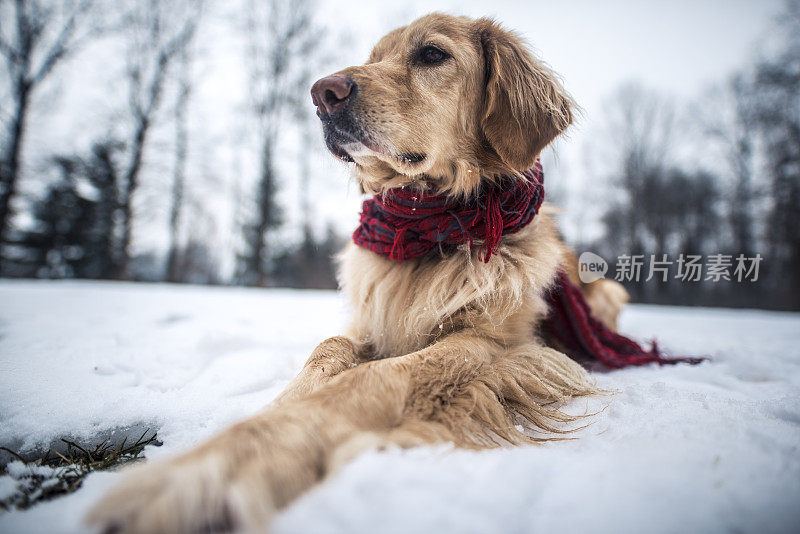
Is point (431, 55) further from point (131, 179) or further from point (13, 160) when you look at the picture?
point (131, 179)

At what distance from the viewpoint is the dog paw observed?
2.36 ft

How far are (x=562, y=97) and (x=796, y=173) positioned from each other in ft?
56.2

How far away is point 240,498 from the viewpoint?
0.77 metres

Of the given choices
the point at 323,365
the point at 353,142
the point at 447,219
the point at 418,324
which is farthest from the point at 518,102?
the point at 323,365

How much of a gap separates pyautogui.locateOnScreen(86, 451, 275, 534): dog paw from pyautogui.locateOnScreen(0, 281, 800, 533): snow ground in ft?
0.27

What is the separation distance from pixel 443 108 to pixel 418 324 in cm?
120

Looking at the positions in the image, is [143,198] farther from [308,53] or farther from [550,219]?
[550,219]

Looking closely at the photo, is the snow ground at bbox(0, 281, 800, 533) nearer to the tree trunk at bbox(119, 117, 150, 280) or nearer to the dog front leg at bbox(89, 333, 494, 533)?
the dog front leg at bbox(89, 333, 494, 533)

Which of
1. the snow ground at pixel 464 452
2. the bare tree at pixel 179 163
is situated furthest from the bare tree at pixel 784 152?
the bare tree at pixel 179 163

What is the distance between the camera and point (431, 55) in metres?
2.17

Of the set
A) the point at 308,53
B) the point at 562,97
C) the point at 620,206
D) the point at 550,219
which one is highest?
the point at 308,53

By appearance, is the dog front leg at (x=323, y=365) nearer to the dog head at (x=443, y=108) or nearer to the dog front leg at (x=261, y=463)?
the dog front leg at (x=261, y=463)

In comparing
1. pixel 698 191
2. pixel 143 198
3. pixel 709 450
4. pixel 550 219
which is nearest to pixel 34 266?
pixel 143 198

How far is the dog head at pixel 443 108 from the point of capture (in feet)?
5.93
